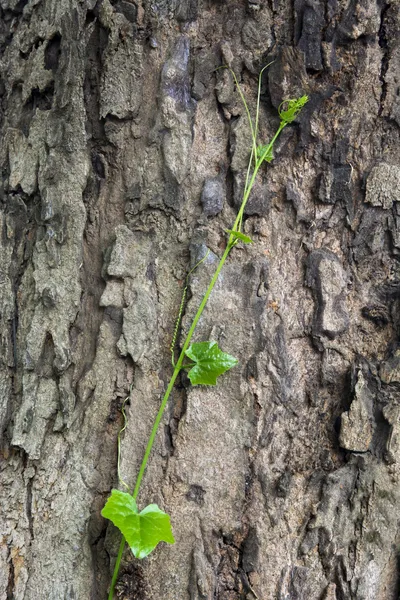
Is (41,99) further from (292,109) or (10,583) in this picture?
(10,583)

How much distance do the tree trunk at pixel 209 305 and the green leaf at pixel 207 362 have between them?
4 cm

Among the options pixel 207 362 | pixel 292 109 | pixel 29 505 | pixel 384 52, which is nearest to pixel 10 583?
pixel 29 505

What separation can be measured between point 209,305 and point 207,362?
124 millimetres

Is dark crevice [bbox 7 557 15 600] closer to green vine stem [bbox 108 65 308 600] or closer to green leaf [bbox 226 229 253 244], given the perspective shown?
green vine stem [bbox 108 65 308 600]

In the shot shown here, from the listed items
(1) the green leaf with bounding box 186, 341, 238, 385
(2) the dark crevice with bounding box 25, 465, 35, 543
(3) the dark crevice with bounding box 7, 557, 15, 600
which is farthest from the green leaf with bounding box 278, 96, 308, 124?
(3) the dark crevice with bounding box 7, 557, 15, 600

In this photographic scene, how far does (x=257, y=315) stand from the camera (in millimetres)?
1167

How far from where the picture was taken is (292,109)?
3.90 feet

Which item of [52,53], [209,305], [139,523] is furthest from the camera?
[52,53]

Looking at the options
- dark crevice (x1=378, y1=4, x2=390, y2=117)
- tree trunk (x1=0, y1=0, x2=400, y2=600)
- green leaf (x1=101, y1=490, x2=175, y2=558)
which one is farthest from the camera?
dark crevice (x1=378, y1=4, x2=390, y2=117)

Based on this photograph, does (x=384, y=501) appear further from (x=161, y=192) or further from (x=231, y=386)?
(x=161, y=192)

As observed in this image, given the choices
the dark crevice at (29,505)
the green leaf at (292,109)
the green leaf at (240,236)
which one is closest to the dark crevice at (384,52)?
the green leaf at (292,109)

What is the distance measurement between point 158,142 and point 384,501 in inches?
34.6

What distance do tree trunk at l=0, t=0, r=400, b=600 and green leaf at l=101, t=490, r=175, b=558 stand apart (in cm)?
7

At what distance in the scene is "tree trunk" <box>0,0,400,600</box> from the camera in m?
1.14
